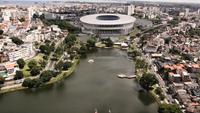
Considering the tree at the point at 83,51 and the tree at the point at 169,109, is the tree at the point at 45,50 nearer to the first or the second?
the tree at the point at 83,51

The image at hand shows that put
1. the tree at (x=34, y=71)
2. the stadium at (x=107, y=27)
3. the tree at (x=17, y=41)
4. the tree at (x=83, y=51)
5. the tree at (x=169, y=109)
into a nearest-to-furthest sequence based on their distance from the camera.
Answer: the tree at (x=169, y=109) → the tree at (x=34, y=71) → the tree at (x=83, y=51) → the tree at (x=17, y=41) → the stadium at (x=107, y=27)

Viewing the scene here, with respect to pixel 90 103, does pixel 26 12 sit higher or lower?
higher

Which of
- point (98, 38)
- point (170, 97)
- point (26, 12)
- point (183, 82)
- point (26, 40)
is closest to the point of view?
point (170, 97)

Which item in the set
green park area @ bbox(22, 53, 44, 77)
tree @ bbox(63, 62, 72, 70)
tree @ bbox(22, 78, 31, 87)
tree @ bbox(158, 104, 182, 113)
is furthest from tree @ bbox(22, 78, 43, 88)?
tree @ bbox(158, 104, 182, 113)

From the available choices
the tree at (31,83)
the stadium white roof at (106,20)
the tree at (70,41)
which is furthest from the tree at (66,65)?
the stadium white roof at (106,20)

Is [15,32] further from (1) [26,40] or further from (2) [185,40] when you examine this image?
(2) [185,40]

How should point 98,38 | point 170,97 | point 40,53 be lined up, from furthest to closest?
point 98,38
point 40,53
point 170,97

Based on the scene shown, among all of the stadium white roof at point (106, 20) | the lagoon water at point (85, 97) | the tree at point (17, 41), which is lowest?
the lagoon water at point (85, 97)

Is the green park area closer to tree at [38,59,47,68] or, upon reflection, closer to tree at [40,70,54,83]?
tree at [38,59,47,68]

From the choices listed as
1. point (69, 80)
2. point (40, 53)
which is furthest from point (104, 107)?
point (40, 53)
